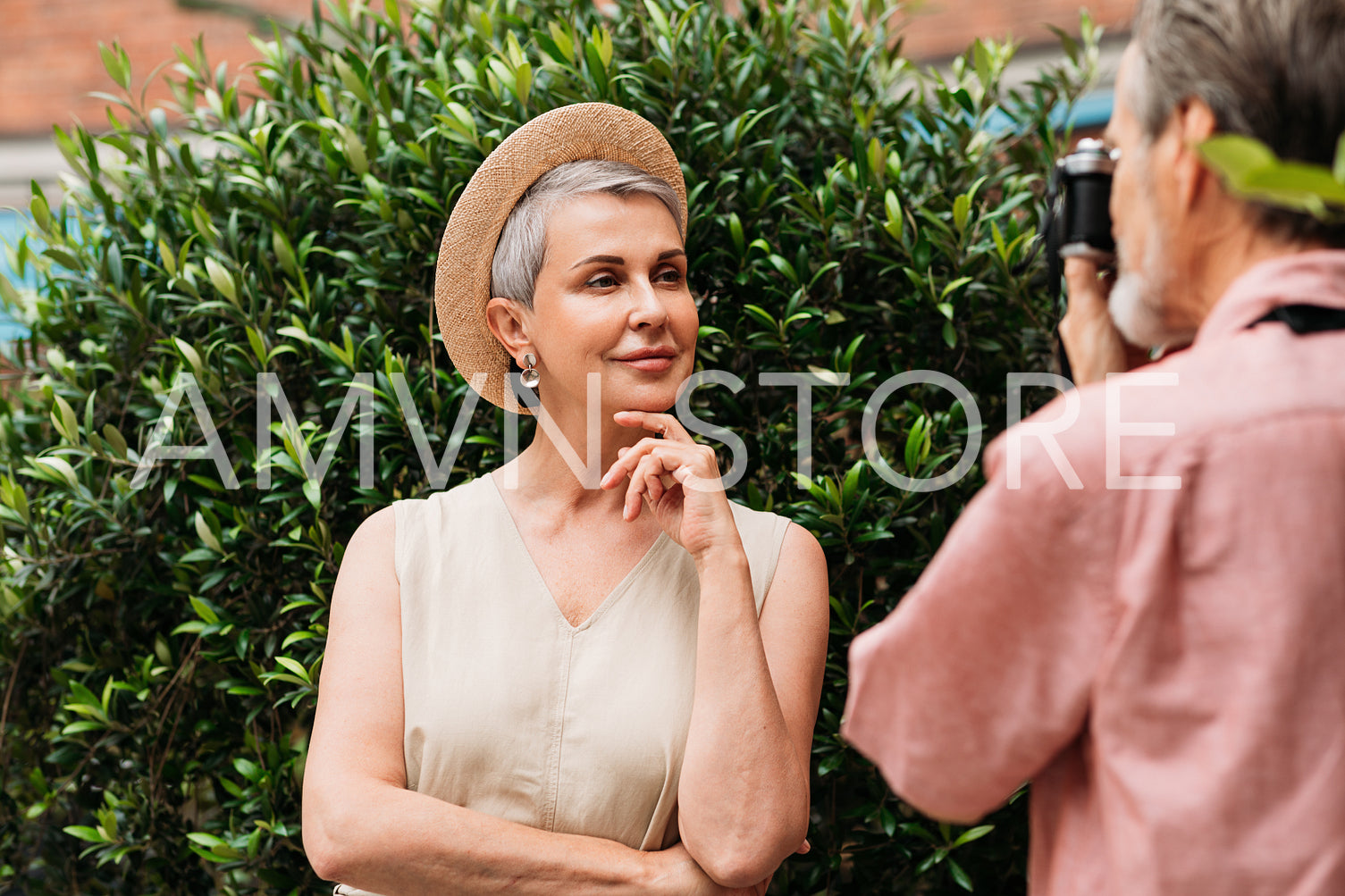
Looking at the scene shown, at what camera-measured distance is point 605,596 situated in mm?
2098

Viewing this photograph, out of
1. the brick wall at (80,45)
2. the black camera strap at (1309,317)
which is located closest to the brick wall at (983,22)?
the brick wall at (80,45)

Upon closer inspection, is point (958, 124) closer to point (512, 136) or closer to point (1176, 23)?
point (512, 136)

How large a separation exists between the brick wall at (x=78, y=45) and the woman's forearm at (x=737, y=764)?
18.4 feet

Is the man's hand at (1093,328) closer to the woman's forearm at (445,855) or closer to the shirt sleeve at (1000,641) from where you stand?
the shirt sleeve at (1000,641)

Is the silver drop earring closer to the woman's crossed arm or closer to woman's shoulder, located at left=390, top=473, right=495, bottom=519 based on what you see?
woman's shoulder, located at left=390, top=473, right=495, bottom=519

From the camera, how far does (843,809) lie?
2455 millimetres

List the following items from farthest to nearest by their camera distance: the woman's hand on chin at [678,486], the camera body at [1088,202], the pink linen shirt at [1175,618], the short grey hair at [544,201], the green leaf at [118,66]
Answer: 1. the green leaf at [118,66]
2. the short grey hair at [544,201]
3. the woman's hand on chin at [678,486]
4. the camera body at [1088,202]
5. the pink linen shirt at [1175,618]

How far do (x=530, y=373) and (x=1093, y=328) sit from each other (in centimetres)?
116

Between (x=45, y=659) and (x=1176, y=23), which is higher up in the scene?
(x=1176, y=23)

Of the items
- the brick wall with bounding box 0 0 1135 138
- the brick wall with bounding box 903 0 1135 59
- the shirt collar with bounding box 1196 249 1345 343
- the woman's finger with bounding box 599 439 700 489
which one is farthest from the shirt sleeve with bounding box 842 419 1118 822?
the brick wall with bounding box 0 0 1135 138

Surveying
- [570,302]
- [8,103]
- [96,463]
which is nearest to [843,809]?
[570,302]

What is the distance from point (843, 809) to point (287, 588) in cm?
143

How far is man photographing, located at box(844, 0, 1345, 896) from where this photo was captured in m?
1.04

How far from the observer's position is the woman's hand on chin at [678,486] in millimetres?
1893
